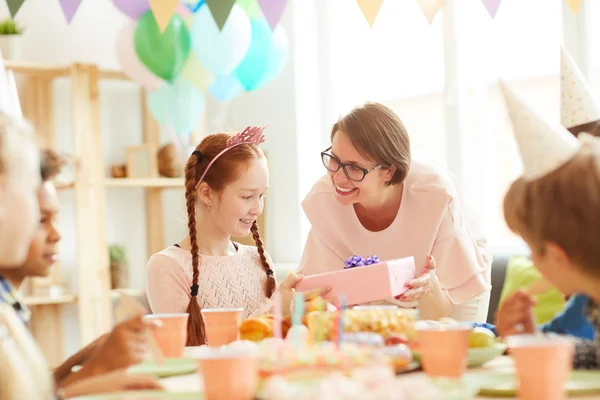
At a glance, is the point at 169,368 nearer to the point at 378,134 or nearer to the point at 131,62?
the point at 378,134

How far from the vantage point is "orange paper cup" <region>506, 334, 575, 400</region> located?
3.55ft

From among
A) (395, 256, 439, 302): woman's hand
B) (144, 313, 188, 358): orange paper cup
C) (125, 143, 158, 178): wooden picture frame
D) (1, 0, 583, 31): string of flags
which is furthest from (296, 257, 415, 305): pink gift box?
(125, 143, 158, 178): wooden picture frame

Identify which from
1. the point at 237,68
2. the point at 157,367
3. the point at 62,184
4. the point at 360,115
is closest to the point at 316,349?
the point at 157,367

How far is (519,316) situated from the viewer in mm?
→ 1438

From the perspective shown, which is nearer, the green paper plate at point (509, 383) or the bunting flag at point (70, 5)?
the green paper plate at point (509, 383)

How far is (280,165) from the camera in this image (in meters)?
4.83

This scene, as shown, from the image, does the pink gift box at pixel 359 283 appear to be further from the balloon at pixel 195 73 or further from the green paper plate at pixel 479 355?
Answer: the balloon at pixel 195 73

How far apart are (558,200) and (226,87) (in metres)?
→ 3.21

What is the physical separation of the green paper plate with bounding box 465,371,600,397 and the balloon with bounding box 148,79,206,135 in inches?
119

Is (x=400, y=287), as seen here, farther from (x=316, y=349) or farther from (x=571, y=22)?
(x=571, y=22)

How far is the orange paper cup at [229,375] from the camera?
109cm

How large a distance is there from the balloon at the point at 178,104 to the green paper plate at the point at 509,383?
3011mm

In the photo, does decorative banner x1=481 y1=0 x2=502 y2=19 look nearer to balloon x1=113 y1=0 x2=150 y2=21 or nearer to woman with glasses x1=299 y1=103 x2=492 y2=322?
woman with glasses x1=299 y1=103 x2=492 y2=322

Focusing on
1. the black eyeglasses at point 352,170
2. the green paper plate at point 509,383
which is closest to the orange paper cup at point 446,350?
the green paper plate at point 509,383
